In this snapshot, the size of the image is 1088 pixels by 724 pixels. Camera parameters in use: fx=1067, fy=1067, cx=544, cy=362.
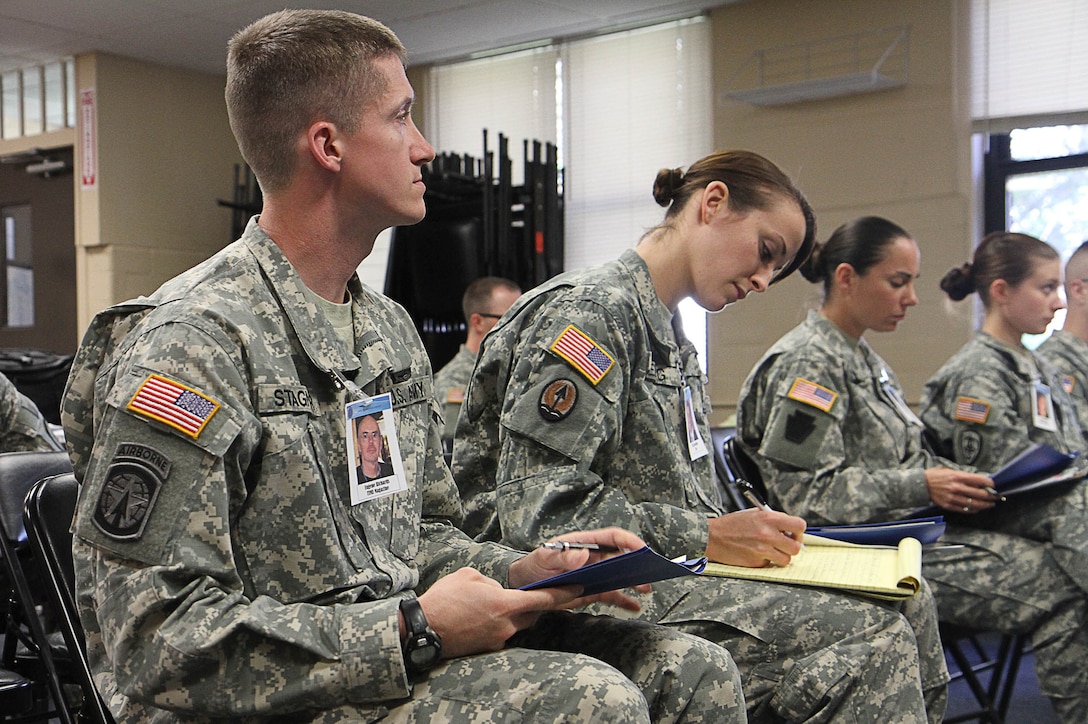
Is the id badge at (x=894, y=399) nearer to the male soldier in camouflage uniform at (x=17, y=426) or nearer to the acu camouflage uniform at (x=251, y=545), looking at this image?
the acu camouflage uniform at (x=251, y=545)

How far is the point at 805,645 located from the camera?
1.67 metres

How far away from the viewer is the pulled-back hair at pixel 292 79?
1.18m

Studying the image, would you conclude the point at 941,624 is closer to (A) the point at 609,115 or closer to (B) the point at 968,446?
(B) the point at 968,446

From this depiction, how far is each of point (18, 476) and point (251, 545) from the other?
32.4 inches

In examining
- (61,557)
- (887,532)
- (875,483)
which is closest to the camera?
(61,557)

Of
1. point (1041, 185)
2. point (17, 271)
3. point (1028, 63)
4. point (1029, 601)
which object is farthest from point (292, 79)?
point (17, 271)

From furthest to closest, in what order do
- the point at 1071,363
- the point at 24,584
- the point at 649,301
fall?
1. the point at 1071,363
2. the point at 649,301
3. the point at 24,584

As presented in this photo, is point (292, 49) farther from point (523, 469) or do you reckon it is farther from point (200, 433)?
point (523, 469)

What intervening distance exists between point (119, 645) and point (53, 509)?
447 mm

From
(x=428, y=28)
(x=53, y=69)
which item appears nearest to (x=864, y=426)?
(x=428, y=28)

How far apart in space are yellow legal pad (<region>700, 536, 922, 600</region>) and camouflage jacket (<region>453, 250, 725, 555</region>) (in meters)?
0.15

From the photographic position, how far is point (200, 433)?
3.23 feet

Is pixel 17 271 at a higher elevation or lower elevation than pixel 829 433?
higher

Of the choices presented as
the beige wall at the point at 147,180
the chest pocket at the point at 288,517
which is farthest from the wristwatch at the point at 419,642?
the beige wall at the point at 147,180
